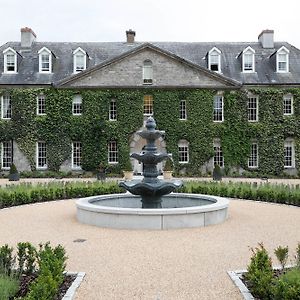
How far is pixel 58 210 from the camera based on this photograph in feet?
53.6

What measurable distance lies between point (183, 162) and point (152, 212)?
76.4 ft

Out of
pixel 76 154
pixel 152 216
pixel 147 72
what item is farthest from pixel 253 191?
pixel 76 154

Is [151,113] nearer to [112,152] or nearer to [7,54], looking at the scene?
[112,152]

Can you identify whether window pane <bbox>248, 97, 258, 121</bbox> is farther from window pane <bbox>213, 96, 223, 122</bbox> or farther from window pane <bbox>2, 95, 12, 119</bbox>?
window pane <bbox>2, 95, 12, 119</bbox>

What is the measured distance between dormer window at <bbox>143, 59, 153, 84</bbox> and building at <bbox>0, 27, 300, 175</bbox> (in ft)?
0.27

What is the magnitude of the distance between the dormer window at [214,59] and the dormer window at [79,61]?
425 inches

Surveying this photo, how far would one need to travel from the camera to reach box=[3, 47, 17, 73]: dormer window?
120ft

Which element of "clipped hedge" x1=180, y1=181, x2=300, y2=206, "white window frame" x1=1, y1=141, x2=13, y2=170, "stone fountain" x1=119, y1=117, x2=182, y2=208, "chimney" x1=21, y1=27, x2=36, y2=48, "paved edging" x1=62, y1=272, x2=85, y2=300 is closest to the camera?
"paved edging" x1=62, y1=272, x2=85, y2=300

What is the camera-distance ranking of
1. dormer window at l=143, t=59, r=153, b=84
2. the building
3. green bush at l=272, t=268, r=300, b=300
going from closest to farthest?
green bush at l=272, t=268, r=300, b=300 → the building → dormer window at l=143, t=59, r=153, b=84

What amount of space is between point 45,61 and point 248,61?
1743cm

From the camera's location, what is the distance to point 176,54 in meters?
38.6

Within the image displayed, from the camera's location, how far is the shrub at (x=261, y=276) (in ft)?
20.7

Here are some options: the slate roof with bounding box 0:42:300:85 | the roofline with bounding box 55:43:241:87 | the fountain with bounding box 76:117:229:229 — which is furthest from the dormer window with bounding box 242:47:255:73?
the fountain with bounding box 76:117:229:229

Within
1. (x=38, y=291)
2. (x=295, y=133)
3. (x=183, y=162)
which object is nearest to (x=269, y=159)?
(x=295, y=133)
